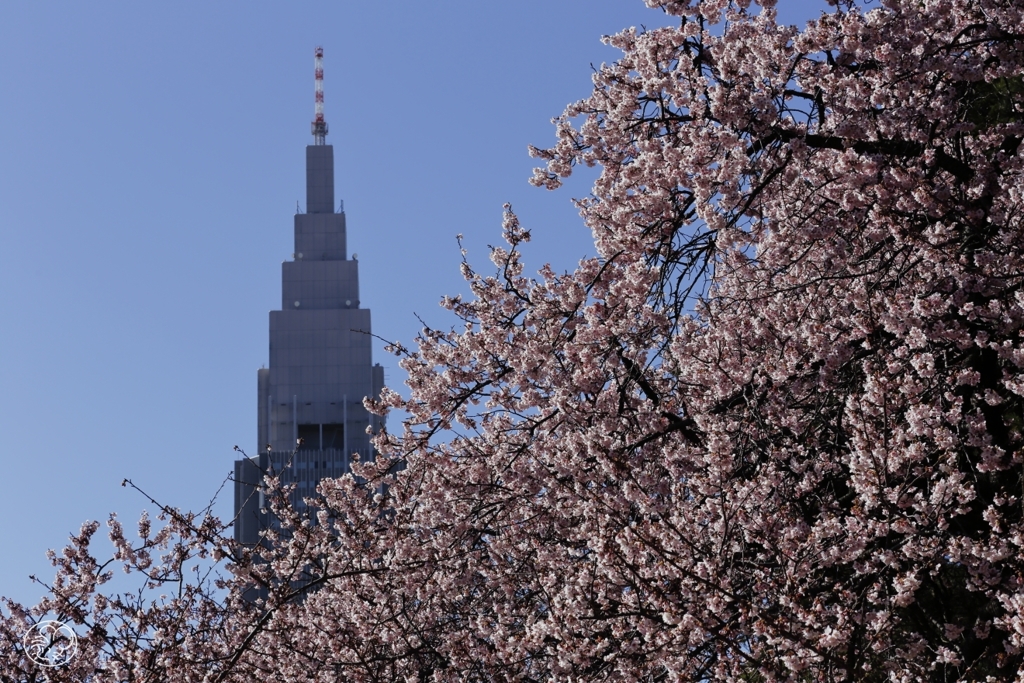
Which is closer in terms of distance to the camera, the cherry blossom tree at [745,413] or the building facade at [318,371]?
the cherry blossom tree at [745,413]

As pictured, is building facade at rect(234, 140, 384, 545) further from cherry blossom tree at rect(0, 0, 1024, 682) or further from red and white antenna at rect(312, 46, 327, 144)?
cherry blossom tree at rect(0, 0, 1024, 682)

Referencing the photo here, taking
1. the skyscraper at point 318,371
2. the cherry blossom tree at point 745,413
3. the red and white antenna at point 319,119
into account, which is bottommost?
the cherry blossom tree at point 745,413

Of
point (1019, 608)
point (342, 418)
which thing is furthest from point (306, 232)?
point (1019, 608)

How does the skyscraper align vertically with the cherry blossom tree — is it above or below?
above

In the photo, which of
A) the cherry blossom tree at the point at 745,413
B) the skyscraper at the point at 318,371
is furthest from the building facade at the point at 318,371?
the cherry blossom tree at the point at 745,413

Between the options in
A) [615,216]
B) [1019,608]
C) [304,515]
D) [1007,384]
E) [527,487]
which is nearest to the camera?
[1019,608]

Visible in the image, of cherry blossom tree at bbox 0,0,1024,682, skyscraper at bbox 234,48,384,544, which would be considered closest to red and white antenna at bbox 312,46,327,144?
skyscraper at bbox 234,48,384,544

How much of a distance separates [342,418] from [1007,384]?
4327 inches

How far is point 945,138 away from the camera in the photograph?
989 cm

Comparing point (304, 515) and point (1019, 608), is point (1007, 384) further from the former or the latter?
point (304, 515)

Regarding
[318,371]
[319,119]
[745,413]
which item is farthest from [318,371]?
[745,413]

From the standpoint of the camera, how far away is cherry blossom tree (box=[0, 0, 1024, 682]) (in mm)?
8562

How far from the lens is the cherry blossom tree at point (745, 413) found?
8562 mm

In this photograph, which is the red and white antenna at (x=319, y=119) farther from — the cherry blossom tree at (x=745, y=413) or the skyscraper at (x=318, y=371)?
the cherry blossom tree at (x=745, y=413)
